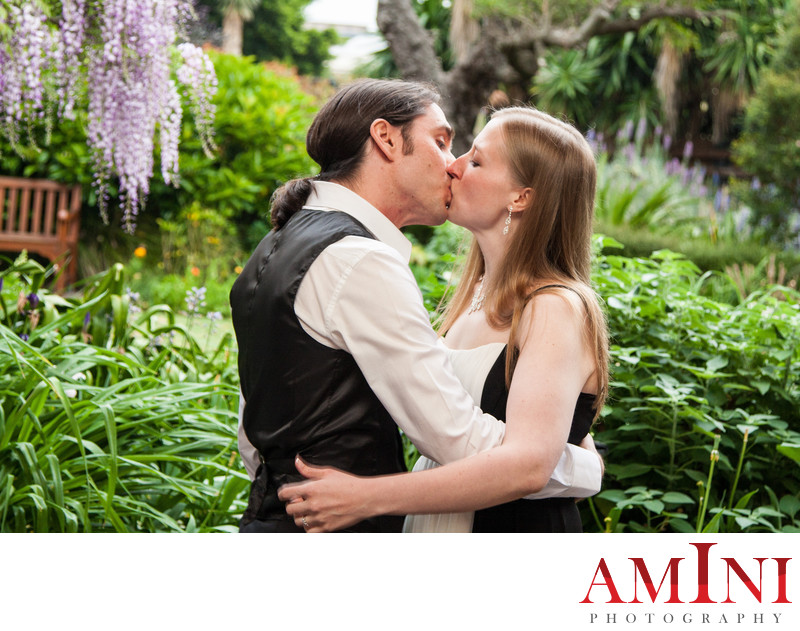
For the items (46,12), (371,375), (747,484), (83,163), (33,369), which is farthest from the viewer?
(83,163)

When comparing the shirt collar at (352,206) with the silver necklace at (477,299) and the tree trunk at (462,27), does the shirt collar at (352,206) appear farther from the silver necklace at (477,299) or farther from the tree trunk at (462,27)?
the tree trunk at (462,27)

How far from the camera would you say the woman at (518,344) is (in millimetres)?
1428

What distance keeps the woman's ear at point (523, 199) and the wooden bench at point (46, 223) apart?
6.31m

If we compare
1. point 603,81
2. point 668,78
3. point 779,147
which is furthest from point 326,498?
point 603,81

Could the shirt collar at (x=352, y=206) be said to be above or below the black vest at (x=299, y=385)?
above

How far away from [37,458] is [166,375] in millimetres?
978

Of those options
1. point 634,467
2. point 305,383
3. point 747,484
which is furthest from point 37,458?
point 747,484

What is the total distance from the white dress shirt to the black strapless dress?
0.70 feet

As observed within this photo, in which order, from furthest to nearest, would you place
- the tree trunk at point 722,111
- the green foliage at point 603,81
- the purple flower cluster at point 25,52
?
1. the green foliage at point 603,81
2. the tree trunk at point 722,111
3. the purple flower cluster at point 25,52

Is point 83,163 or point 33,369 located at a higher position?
point 33,369

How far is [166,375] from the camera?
10.7 ft
